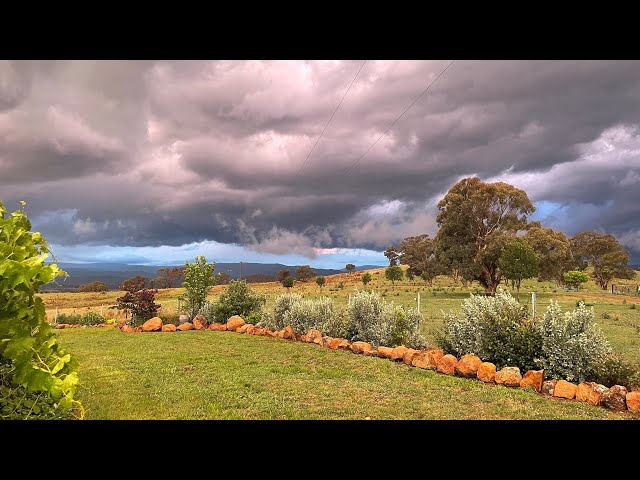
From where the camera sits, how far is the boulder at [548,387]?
7074 mm

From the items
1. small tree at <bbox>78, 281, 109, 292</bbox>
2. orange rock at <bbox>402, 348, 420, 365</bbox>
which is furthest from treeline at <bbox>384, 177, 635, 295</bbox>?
small tree at <bbox>78, 281, 109, 292</bbox>

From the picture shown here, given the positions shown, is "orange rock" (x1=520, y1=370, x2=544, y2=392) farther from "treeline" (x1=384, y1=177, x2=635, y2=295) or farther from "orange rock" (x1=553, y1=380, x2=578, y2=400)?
"treeline" (x1=384, y1=177, x2=635, y2=295)

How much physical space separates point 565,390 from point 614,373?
4.04 feet

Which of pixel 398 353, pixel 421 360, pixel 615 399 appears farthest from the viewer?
pixel 398 353

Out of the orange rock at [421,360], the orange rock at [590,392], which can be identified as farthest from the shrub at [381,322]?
the orange rock at [590,392]

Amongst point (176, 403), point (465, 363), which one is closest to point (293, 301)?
point (465, 363)

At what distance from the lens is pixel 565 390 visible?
22.6 ft

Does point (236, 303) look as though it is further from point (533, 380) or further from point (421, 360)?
point (533, 380)

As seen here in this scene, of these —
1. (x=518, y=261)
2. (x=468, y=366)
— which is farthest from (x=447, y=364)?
(x=518, y=261)

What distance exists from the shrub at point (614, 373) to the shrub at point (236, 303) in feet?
37.0

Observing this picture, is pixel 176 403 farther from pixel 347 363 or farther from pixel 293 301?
pixel 293 301
